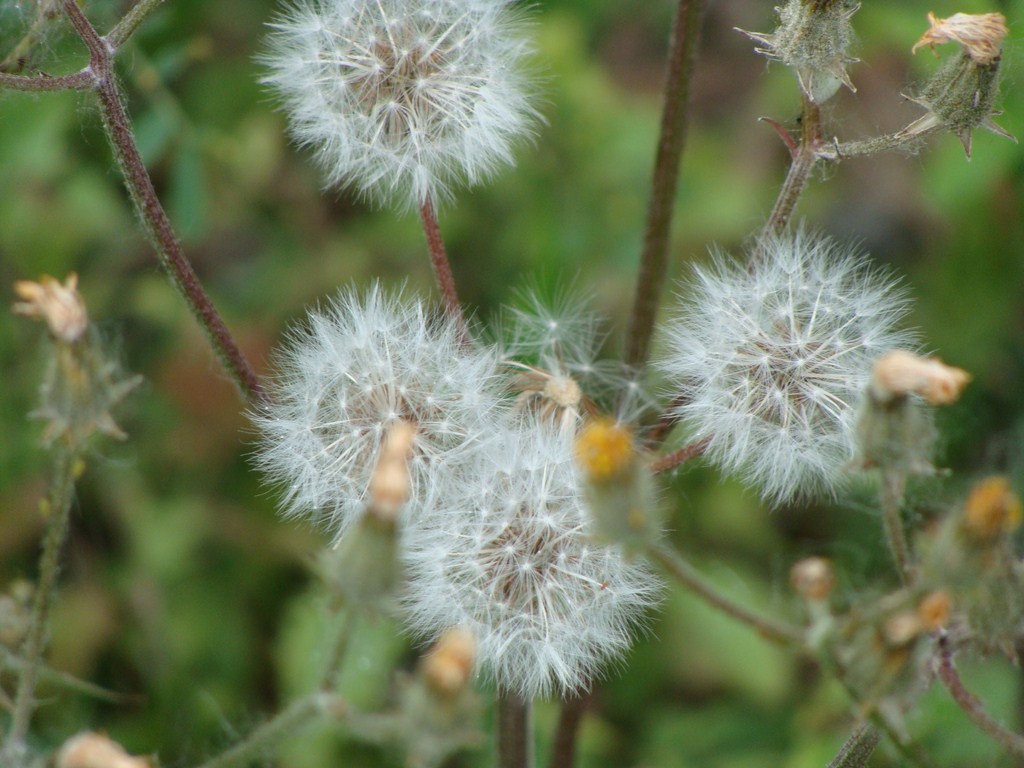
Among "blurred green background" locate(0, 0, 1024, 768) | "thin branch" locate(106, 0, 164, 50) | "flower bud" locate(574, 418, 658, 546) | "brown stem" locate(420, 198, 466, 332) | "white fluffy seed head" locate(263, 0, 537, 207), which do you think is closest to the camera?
"flower bud" locate(574, 418, 658, 546)

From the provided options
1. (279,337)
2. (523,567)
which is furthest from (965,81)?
(279,337)

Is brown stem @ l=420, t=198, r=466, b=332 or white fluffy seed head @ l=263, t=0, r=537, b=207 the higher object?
white fluffy seed head @ l=263, t=0, r=537, b=207

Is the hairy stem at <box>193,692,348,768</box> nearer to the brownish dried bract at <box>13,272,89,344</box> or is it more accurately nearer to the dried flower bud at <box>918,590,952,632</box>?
the brownish dried bract at <box>13,272,89,344</box>

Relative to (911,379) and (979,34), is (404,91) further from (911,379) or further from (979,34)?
(911,379)

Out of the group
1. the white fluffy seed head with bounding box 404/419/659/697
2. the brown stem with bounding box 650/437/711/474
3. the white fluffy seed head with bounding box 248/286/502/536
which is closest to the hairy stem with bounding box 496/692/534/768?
the white fluffy seed head with bounding box 404/419/659/697

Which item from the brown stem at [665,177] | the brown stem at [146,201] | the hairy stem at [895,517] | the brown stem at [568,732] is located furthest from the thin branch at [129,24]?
the brown stem at [568,732]

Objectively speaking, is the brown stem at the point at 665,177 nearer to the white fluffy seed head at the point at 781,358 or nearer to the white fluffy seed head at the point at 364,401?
the white fluffy seed head at the point at 781,358

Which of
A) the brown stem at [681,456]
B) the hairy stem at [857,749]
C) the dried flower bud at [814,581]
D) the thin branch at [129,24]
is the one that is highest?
the thin branch at [129,24]
